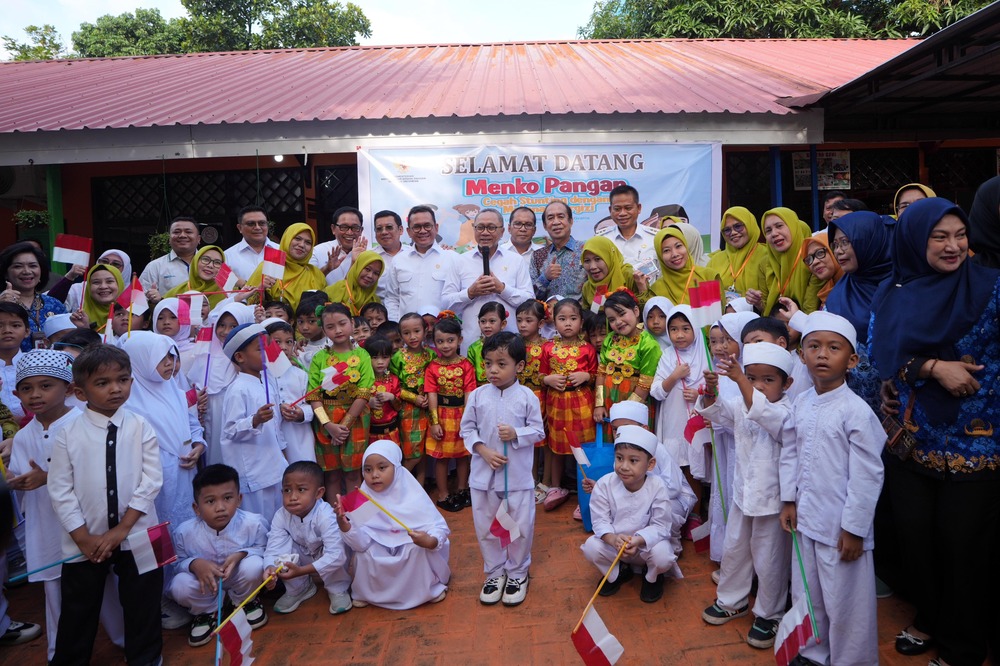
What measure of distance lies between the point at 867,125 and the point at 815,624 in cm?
621

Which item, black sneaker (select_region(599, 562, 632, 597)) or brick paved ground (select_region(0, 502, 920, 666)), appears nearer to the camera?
brick paved ground (select_region(0, 502, 920, 666))

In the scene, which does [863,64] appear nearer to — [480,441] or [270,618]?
[480,441]

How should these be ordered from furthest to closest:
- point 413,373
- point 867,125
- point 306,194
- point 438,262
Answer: point 306,194, point 867,125, point 438,262, point 413,373

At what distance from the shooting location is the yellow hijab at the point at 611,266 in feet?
14.3

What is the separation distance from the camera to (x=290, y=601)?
322 cm

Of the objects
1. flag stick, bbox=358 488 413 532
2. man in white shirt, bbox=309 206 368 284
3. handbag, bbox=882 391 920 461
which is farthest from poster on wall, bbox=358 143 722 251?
handbag, bbox=882 391 920 461

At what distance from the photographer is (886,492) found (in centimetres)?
301

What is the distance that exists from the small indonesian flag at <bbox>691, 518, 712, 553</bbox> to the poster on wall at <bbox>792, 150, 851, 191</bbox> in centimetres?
561

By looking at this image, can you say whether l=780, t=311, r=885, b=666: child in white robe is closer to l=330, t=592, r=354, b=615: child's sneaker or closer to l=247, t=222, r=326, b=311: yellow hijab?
l=330, t=592, r=354, b=615: child's sneaker

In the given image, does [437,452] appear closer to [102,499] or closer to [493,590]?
[493,590]

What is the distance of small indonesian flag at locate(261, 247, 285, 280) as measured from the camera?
14.3 feet

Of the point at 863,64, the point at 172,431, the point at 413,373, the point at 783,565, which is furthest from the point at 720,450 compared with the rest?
the point at 863,64

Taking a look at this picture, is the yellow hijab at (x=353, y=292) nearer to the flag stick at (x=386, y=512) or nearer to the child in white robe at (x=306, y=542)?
the child in white robe at (x=306, y=542)

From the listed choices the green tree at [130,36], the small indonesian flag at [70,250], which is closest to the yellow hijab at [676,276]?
the small indonesian flag at [70,250]
